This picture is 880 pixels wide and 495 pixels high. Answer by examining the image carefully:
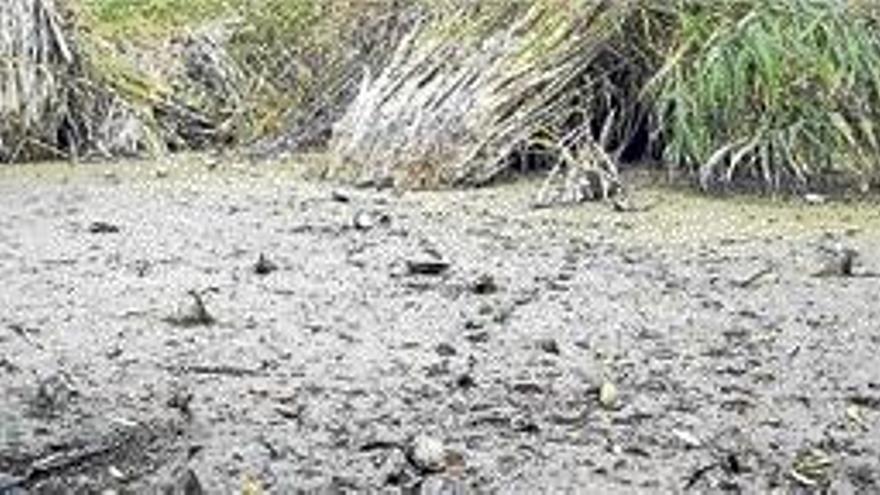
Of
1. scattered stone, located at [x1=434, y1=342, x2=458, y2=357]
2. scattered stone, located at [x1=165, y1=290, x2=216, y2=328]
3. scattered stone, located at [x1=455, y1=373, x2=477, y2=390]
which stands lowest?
scattered stone, located at [x1=455, y1=373, x2=477, y2=390]

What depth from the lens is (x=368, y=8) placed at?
5773 millimetres

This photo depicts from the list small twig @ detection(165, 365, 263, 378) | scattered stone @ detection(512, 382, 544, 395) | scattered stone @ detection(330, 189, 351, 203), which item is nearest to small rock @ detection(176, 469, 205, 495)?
small twig @ detection(165, 365, 263, 378)

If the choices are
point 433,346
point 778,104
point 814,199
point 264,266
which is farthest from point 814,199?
point 433,346

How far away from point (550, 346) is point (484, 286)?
1.47ft

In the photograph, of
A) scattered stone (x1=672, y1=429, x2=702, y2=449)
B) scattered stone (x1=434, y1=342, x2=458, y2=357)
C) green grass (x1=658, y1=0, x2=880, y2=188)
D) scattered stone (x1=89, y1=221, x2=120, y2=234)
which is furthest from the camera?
green grass (x1=658, y1=0, x2=880, y2=188)

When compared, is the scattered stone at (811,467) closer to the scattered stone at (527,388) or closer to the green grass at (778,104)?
the scattered stone at (527,388)

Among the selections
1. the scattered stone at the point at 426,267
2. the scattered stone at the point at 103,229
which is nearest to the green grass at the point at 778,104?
the scattered stone at the point at 426,267

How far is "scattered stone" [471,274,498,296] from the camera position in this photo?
3799 millimetres

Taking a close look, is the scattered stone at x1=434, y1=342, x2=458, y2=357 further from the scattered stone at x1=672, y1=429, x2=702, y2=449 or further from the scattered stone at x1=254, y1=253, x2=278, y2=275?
the scattered stone at x1=254, y1=253, x2=278, y2=275

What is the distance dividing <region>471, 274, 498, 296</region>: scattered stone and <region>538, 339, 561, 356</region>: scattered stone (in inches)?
15.9

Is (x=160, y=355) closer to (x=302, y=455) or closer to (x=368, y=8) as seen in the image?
(x=302, y=455)

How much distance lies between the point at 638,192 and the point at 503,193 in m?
0.33

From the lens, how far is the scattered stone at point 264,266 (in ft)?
13.1

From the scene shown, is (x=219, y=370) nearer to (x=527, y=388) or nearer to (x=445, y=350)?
(x=445, y=350)
